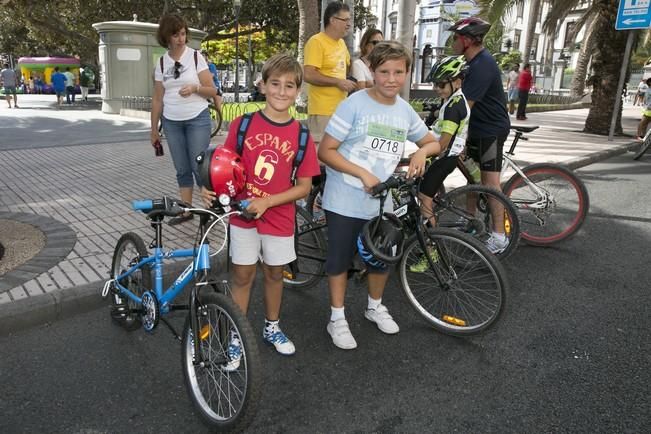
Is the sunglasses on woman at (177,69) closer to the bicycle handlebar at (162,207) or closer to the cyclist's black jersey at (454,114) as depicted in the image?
the cyclist's black jersey at (454,114)

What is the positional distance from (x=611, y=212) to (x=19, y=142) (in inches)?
436

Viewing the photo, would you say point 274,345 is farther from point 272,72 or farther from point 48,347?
point 272,72

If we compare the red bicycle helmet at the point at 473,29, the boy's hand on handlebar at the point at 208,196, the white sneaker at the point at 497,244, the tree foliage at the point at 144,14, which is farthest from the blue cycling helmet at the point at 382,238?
the tree foliage at the point at 144,14

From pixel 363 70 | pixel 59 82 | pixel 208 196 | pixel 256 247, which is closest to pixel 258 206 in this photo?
pixel 208 196

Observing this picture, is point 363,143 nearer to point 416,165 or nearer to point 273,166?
point 416,165

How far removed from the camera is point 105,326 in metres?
3.38

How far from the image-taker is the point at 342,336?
3160 mm

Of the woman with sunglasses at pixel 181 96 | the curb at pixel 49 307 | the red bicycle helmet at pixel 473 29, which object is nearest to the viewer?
the curb at pixel 49 307

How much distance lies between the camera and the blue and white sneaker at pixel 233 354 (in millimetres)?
2283

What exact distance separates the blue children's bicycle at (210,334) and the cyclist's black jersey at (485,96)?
8.68 ft

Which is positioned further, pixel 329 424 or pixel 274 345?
pixel 274 345

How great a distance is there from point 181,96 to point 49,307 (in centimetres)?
233

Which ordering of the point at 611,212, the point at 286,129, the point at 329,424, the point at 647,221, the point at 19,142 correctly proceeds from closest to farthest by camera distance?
the point at 329,424, the point at 286,129, the point at 647,221, the point at 611,212, the point at 19,142

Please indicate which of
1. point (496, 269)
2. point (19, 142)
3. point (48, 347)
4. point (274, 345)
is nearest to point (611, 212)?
point (496, 269)
